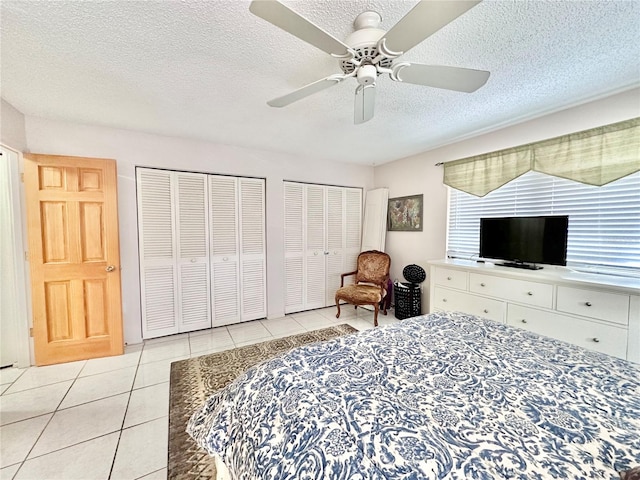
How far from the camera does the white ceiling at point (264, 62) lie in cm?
131

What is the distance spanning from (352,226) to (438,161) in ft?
5.43

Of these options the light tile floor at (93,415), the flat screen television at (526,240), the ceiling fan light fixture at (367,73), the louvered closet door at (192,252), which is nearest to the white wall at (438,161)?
the flat screen television at (526,240)

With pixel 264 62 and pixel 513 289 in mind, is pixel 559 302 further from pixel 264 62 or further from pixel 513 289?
pixel 264 62

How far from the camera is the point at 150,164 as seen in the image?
2.97 m

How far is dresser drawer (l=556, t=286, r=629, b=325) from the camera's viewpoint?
1814 mm

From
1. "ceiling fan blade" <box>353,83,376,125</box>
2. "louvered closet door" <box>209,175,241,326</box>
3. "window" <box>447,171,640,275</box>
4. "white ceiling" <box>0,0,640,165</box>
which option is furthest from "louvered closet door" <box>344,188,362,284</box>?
"ceiling fan blade" <box>353,83,376,125</box>

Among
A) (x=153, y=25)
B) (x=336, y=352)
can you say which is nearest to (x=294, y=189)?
(x=153, y=25)

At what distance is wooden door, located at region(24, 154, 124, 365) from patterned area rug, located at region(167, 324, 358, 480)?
1.02 metres

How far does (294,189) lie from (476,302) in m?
2.74

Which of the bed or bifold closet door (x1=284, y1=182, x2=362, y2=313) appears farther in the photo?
bifold closet door (x1=284, y1=182, x2=362, y2=313)

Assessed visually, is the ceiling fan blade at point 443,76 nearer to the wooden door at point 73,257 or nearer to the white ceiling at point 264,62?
the white ceiling at point 264,62

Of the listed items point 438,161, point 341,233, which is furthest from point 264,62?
point 341,233

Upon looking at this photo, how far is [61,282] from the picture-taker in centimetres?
255

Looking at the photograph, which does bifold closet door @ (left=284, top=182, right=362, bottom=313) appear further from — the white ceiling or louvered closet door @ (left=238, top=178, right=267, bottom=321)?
the white ceiling
